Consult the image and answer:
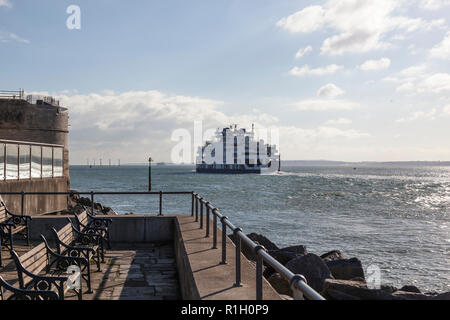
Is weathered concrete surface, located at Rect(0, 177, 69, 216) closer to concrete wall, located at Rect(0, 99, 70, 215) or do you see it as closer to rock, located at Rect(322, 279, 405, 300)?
concrete wall, located at Rect(0, 99, 70, 215)

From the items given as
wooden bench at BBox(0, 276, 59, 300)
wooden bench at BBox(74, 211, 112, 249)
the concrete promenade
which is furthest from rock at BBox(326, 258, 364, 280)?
wooden bench at BBox(0, 276, 59, 300)

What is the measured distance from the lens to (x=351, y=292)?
7.77 meters

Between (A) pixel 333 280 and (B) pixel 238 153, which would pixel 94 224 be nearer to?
(A) pixel 333 280

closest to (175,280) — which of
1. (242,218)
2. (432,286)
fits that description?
(432,286)

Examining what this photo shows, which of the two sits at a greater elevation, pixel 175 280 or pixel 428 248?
pixel 175 280

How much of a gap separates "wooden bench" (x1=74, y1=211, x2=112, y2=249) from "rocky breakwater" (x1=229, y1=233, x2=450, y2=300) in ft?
10.7

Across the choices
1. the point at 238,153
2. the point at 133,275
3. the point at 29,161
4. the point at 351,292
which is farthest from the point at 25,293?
the point at 238,153

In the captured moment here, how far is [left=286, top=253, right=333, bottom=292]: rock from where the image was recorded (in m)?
9.77

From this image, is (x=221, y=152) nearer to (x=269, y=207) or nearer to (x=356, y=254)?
(x=269, y=207)
